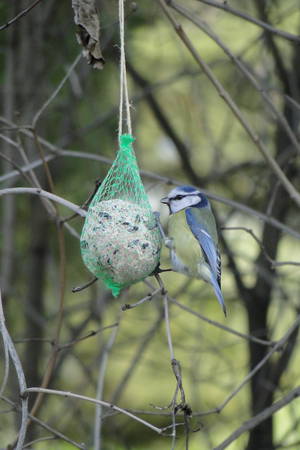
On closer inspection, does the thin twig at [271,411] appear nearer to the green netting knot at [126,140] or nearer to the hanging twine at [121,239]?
the hanging twine at [121,239]

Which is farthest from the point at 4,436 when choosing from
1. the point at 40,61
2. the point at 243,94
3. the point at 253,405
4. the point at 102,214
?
the point at 102,214

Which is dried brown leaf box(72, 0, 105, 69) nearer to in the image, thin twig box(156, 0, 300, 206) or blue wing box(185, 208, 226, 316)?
thin twig box(156, 0, 300, 206)

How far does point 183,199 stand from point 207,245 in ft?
0.60

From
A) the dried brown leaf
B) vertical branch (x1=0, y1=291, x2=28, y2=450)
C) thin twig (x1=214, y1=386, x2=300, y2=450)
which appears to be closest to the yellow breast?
thin twig (x1=214, y1=386, x2=300, y2=450)

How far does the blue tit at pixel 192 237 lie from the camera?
2242mm

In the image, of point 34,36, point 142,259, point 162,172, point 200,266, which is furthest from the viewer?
point 162,172

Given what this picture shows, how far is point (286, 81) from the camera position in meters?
3.30

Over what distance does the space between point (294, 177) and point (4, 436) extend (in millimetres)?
2347

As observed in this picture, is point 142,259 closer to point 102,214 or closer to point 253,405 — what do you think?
point 102,214

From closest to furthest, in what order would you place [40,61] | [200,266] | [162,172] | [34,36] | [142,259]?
[142,259] < [200,266] < [34,36] < [40,61] < [162,172]

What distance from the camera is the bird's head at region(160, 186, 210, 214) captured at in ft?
7.54

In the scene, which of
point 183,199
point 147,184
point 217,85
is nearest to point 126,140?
point 217,85

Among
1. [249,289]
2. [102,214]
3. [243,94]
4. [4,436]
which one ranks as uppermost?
[243,94]

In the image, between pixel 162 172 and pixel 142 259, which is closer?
pixel 142 259
